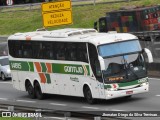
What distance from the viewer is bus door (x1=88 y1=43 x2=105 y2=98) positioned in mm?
24859

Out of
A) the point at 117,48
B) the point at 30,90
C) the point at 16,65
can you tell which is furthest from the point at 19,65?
the point at 117,48

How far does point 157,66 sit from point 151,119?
49.4 feet

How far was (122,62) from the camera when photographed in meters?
24.9

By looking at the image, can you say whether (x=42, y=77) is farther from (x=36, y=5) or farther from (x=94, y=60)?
(x=36, y=5)

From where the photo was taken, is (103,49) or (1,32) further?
(1,32)

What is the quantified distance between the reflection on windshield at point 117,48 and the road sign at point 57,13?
13.5 meters

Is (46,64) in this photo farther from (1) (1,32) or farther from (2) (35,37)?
(1) (1,32)

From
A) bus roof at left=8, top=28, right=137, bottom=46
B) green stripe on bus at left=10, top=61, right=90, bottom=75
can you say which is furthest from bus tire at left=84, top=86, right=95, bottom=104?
bus roof at left=8, top=28, right=137, bottom=46

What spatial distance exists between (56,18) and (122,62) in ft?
47.1

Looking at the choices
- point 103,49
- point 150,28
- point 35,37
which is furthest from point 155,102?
point 150,28

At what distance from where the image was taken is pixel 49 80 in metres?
28.6

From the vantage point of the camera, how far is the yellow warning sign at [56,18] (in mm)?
38594

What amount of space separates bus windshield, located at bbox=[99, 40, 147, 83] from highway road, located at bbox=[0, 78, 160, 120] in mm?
1034

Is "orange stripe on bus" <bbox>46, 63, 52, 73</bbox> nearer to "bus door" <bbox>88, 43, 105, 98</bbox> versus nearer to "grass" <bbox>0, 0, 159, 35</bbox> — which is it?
"bus door" <bbox>88, 43, 105, 98</bbox>
